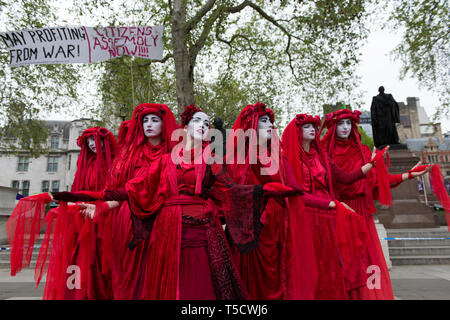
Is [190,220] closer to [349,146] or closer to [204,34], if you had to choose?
[349,146]

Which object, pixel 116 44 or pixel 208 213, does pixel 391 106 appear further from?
pixel 208 213

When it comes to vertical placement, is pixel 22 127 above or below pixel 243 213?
above

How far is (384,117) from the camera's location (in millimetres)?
9906

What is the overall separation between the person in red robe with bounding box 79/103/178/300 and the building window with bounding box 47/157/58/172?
45300 millimetres

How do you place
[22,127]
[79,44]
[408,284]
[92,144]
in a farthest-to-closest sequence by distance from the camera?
1. [22,127]
2. [79,44]
3. [408,284]
4. [92,144]

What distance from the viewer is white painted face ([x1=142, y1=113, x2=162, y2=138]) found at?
322 cm

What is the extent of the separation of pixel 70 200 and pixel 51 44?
4.55 meters

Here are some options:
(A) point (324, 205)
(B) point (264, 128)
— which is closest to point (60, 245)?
(B) point (264, 128)

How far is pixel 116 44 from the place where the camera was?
19.5 feet

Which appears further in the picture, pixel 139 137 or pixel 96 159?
pixel 96 159

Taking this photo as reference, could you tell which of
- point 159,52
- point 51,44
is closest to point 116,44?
point 159,52

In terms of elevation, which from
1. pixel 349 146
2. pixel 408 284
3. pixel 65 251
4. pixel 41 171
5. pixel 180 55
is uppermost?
pixel 180 55

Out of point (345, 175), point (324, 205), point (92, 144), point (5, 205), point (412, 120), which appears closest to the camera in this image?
point (324, 205)

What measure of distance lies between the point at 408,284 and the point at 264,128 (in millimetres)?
4396
